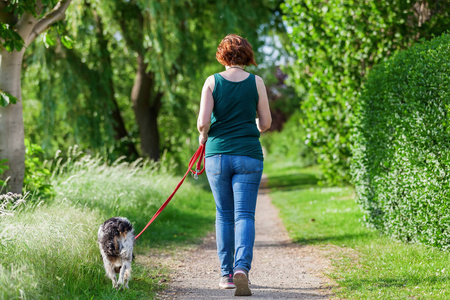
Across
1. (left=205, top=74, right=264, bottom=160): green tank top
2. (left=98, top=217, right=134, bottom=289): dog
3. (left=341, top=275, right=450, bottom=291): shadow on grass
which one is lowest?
(left=341, top=275, right=450, bottom=291): shadow on grass

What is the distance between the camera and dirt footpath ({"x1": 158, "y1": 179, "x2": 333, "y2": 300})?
4449 mm

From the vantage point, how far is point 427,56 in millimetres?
5473

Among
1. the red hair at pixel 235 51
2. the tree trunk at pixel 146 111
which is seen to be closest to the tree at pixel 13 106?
the red hair at pixel 235 51

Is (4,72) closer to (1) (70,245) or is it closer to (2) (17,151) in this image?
(2) (17,151)

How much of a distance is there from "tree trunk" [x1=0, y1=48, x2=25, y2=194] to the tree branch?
1.20ft

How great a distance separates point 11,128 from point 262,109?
374cm

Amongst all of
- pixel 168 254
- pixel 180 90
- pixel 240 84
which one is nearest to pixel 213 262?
pixel 168 254

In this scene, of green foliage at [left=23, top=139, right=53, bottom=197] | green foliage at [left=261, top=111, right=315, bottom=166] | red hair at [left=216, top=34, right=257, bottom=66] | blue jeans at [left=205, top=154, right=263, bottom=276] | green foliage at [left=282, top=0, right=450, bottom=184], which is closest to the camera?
blue jeans at [left=205, top=154, right=263, bottom=276]

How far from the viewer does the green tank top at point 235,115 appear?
4.22 meters

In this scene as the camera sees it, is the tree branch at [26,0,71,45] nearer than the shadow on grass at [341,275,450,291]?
No

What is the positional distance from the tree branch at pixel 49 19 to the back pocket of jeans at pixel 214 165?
11.9 ft

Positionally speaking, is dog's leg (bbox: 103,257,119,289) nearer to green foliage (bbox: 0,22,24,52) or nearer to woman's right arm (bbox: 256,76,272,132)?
woman's right arm (bbox: 256,76,272,132)

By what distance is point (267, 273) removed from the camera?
5352 millimetres

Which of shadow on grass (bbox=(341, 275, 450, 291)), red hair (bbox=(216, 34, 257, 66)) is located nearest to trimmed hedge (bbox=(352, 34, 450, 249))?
shadow on grass (bbox=(341, 275, 450, 291))
